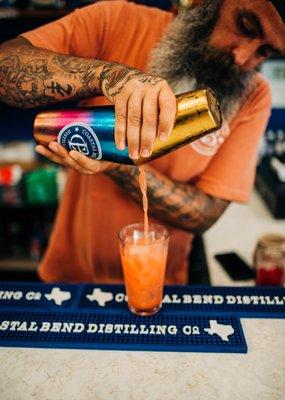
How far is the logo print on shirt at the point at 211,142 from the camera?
4.66 feet

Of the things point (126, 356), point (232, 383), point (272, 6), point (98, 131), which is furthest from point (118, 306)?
point (272, 6)

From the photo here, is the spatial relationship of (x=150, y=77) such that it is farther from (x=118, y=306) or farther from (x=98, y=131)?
(x=118, y=306)

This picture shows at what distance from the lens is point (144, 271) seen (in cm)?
105

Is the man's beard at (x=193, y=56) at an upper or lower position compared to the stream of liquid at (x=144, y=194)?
upper

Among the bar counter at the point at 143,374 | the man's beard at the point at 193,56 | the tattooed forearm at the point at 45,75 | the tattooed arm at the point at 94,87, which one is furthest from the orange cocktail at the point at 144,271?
the man's beard at the point at 193,56

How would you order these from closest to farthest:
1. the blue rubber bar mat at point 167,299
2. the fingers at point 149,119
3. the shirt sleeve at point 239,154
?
the fingers at point 149,119 → the blue rubber bar mat at point 167,299 → the shirt sleeve at point 239,154

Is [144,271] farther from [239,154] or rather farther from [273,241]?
[239,154]

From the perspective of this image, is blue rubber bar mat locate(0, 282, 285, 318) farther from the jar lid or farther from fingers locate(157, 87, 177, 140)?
fingers locate(157, 87, 177, 140)

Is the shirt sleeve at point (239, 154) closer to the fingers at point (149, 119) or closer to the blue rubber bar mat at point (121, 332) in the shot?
the blue rubber bar mat at point (121, 332)

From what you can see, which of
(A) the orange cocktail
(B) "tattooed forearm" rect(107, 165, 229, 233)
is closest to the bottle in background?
(A) the orange cocktail

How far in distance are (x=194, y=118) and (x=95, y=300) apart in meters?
0.58

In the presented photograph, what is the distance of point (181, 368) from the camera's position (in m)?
0.92

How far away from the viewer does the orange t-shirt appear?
1.37 metres

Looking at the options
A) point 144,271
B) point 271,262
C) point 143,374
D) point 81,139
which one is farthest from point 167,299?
point 81,139
